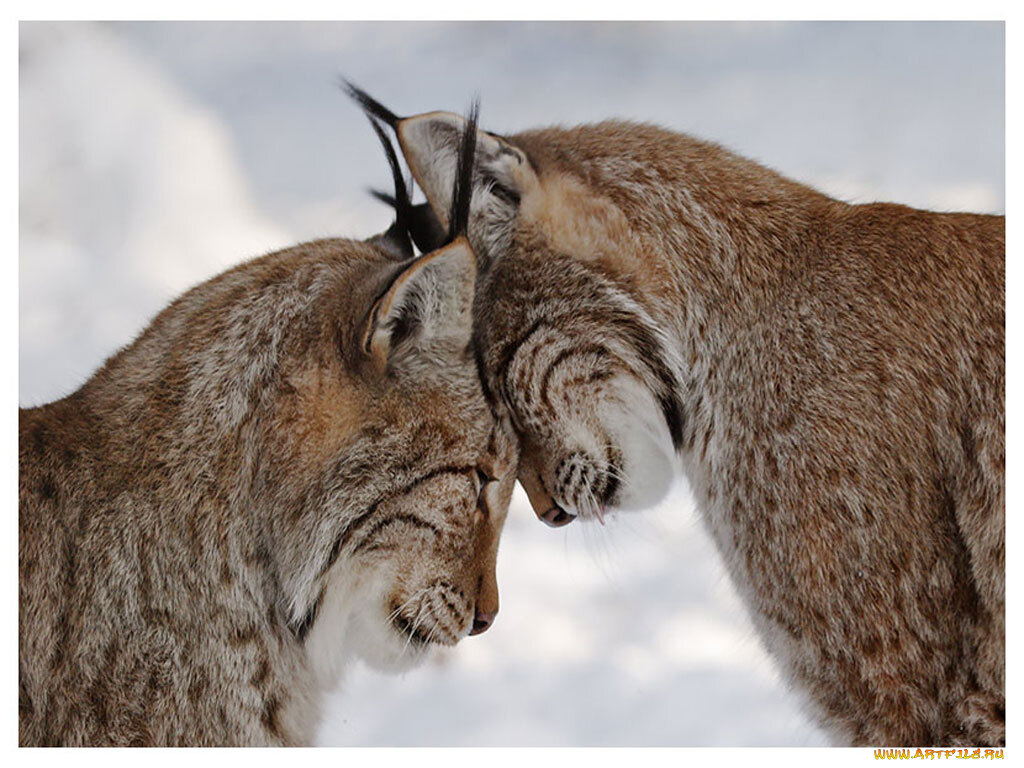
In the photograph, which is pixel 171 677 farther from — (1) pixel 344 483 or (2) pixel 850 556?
(2) pixel 850 556

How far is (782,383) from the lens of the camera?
2859 millimetres

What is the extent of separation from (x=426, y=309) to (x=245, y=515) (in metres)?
0.66

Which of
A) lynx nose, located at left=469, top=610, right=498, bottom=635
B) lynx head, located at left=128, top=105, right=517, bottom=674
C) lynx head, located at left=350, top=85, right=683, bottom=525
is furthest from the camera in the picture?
lynx head, located at left=350, top=85, right=683, bottom=525

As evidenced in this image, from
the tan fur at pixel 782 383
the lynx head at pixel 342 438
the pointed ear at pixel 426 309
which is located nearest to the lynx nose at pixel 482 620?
the lynx head at pixel 342 438

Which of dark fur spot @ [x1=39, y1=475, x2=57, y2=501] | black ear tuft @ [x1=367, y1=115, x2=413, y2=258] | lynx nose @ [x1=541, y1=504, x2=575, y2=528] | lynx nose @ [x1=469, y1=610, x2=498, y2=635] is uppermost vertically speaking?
black ear tuft @ [x1=367, y1=115, x2=413, y2=258]

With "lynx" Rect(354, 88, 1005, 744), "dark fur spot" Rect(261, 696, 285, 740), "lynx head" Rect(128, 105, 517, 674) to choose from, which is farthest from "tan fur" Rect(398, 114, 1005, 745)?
"dark fur spot" Rect(261, 696, 285, 740)

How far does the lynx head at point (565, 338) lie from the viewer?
119 inches

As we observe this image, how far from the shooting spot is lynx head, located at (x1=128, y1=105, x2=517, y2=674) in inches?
104

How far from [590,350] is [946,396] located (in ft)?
3.03

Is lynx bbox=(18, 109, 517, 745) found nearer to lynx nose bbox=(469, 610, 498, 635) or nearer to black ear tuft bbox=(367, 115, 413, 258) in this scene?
lynx nose bbox=(469, 610, 498, 635)

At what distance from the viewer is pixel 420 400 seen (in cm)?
273

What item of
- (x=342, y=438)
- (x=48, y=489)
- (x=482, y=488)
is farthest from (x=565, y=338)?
(x=48, y=489)

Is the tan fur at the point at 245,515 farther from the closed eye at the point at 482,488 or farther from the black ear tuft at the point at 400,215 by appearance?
the black ear tuft at the point at 400,215

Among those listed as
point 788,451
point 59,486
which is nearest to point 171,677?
point 59,486
